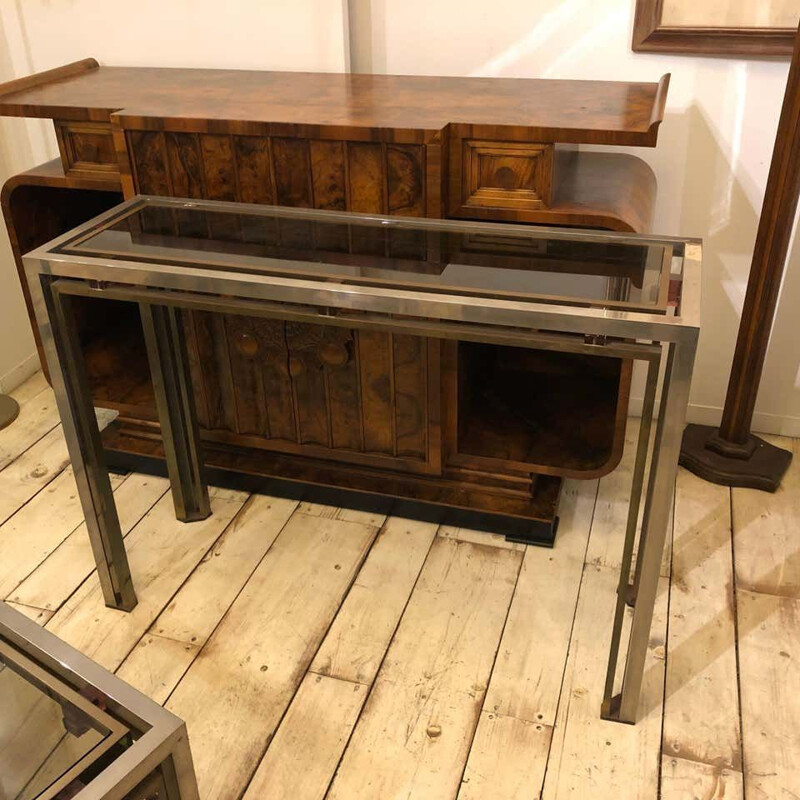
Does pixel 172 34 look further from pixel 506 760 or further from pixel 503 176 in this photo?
pixel 506 760

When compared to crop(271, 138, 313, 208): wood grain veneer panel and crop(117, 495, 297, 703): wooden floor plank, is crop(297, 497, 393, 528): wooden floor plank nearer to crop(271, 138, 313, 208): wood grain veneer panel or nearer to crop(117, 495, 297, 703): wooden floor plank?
crop(117, 495, 297, 703): wooden floor plank

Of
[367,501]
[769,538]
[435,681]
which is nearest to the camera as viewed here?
[435,681]

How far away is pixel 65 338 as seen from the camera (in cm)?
199

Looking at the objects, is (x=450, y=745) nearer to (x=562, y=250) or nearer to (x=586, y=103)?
(x=562, y=250)

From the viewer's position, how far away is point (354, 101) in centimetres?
228

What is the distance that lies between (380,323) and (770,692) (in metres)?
1.20

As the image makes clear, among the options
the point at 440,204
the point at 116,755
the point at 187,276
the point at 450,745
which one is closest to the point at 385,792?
the point at 450,745

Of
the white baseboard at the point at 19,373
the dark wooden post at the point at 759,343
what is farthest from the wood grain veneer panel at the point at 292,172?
the white baseboard at the point at 19,373

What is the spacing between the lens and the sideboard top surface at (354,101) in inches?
81.0

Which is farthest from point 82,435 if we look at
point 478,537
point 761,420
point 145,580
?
point 761,420

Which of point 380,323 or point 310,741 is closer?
point 380,323

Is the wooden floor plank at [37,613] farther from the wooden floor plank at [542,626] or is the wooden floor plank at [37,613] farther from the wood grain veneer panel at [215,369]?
the wooden floor plank at [542,626]

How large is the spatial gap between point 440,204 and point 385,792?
4.18 feet

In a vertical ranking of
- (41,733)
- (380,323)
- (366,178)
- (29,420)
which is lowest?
(29,420)
